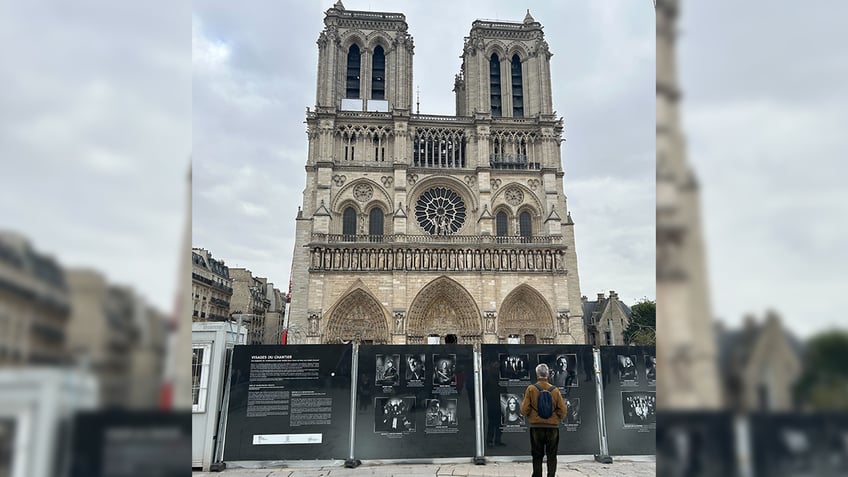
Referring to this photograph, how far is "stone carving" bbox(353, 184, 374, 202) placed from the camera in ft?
81.0

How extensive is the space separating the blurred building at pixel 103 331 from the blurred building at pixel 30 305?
2 centimetres

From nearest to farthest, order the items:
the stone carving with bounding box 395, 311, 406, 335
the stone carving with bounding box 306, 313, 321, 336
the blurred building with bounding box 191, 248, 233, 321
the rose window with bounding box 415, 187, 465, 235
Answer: the stone carving with bounding box 306, 313, 321, 336, the stone carving with bounding box 395, 311, 406, 335, the rose window with bounding box 415, 187, 465, 235, the blurred building with bounding box 191, 248, 233, 321

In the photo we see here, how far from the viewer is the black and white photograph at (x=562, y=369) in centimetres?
658

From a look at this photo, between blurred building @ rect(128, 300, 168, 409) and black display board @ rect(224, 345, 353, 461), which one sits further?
black display board @ rect(224, 345, 353, 461)

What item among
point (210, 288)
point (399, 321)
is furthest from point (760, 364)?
point (210, 288)

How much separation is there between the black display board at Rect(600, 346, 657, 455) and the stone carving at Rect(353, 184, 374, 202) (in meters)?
19.2

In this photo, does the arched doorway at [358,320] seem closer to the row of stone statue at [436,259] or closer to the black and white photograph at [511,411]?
the row of stone statue at [436,259]

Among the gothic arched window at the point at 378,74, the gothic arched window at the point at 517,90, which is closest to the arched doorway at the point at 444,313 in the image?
the gothic arched window at the point at 517,90

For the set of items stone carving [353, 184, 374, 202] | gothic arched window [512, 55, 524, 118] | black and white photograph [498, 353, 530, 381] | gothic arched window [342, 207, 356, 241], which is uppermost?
gothic arched window [512, 55, 524, 118]

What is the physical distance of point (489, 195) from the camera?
2486 cm

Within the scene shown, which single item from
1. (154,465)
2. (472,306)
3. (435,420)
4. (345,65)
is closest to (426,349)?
(435,420)

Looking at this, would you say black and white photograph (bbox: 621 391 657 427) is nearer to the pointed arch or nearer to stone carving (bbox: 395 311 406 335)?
stone carving (bbox: 395 311 406 335)

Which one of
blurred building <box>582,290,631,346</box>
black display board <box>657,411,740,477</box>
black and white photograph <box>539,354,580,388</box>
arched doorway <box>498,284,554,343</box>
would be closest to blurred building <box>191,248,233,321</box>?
arched doorway <box>498,284,554,343</box>

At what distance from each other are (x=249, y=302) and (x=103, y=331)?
34772 millimetres
